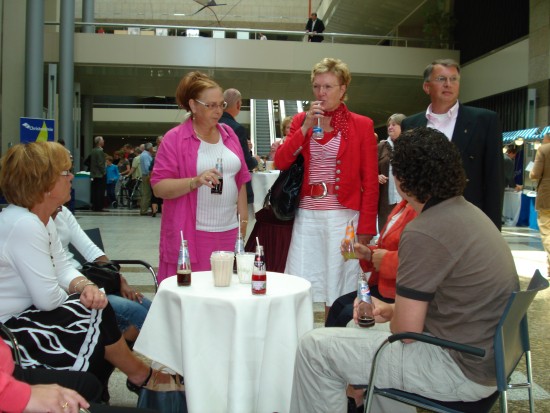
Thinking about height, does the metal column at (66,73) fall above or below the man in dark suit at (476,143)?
above

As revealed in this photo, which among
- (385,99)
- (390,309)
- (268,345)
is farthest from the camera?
(385,99)

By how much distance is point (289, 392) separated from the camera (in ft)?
8.10

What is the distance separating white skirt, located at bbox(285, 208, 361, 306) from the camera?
335 centimetres

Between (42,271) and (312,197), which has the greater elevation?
(312,197)

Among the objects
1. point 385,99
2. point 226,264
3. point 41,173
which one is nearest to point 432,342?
point 226,264

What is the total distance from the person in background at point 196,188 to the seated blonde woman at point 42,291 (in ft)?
2.58

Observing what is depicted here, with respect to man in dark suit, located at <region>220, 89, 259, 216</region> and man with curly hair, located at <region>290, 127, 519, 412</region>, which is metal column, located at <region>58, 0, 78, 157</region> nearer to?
man in dark suit, located at <region>220, 89, 259, 216</region>

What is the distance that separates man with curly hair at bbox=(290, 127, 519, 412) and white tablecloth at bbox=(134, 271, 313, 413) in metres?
0.33

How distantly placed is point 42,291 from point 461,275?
149 centimetres

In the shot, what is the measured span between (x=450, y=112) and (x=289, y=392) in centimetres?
182

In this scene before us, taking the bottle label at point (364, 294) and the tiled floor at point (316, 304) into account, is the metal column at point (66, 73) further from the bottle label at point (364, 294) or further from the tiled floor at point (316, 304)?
the bottle label at point (364, 294)

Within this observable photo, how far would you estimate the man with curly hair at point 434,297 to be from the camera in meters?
1.87

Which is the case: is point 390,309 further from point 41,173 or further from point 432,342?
point 41,173

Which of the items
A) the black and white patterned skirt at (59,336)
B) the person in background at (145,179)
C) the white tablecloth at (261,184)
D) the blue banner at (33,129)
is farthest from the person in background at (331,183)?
the person in background at (145,179)
